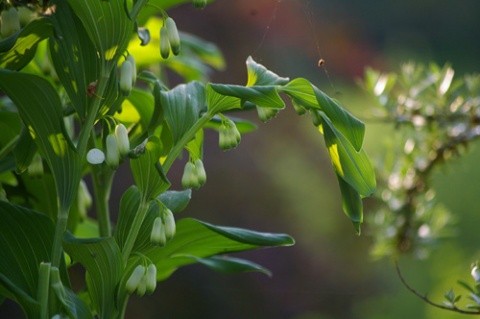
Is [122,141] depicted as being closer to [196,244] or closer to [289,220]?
[196,244]

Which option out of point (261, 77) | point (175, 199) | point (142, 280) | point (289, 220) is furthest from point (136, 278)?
point (289, 220)

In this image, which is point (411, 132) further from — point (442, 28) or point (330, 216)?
point (442, 28)

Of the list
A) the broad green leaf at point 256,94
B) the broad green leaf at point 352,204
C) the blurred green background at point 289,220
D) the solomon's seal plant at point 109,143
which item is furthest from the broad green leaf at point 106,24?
the blurred green background at point 289,220

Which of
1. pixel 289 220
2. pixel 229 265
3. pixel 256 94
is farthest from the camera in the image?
pixel 289 220

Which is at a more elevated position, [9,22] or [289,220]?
[9,22]

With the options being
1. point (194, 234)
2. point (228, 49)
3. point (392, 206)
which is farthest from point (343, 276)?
point (194, 234)

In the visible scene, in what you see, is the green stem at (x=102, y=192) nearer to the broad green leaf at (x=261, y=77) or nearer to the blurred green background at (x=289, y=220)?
the broad green leaf at (x=261, y=77)
